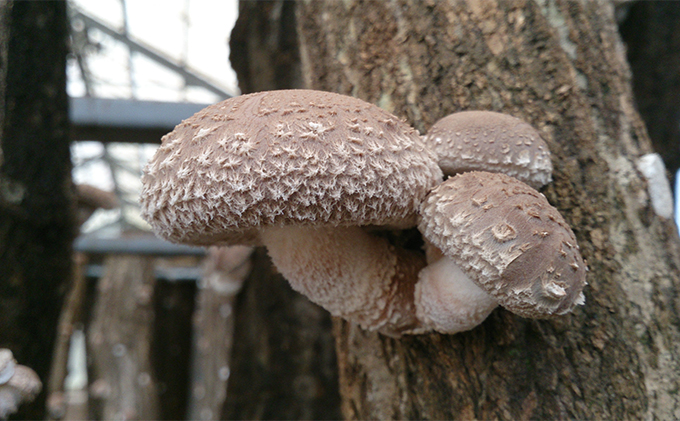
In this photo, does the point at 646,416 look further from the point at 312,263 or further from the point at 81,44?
the point at 81,44

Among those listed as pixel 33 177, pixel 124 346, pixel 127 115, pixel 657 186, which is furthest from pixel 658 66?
pixel 124 346

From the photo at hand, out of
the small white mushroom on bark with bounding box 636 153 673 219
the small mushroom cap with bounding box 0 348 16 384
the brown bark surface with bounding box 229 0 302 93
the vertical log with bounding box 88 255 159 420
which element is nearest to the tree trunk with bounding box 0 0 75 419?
the small mushroom cap with bounding box 0 348 16 384

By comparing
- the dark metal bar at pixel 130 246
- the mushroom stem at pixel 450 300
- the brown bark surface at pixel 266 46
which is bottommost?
the dark metal bar at pixel 130 246

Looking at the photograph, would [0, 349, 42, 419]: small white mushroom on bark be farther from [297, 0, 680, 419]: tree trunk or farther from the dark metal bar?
the dark metal bar

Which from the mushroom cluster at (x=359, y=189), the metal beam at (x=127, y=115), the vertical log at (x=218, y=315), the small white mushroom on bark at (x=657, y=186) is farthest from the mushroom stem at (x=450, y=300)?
the vertical log at (x=218, y=315)

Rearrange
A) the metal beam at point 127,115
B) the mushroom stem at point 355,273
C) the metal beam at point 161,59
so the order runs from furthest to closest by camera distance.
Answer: the metal beam at point 161,59 → the metal beam at point 127,115 → the mushroom stem at point 355,273

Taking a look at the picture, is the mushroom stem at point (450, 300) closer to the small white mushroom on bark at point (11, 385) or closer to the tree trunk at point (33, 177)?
the small white mushroom on bark at point (11, 385)

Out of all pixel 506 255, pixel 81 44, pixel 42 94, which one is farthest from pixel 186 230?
pixel 81 44

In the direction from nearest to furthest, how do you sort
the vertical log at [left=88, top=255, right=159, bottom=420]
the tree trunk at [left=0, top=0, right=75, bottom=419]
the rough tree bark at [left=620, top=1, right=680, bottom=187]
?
the tree trunk at [left=0, top=0, right=75, bottom=419] < the rough tree bark at [left=620, top=1, right=680, bottom=187] < the vertical log at [left=88, top=255, right=159, bottom=420]
